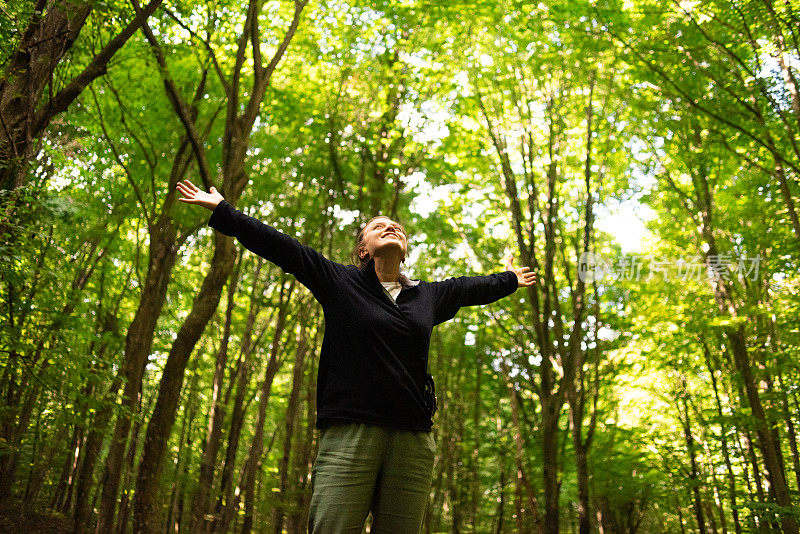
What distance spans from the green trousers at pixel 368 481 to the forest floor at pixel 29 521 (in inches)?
481

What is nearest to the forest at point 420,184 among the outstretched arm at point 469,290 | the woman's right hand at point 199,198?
the woman's right hand at point 199,198

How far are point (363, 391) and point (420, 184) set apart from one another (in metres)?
11.7

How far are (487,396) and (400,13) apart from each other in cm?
1405

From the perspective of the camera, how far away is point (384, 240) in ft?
8.98

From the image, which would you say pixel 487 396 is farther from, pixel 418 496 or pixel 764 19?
pixel 418 496

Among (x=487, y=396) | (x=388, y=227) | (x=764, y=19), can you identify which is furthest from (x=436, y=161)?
(x=487, y=396)

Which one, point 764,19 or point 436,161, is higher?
point 436,161

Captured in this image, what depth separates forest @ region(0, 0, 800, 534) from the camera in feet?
19.6

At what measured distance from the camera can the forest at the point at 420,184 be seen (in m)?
5.98

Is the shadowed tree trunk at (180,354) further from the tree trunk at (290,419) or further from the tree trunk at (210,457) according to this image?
the tree trunk at (290,419)

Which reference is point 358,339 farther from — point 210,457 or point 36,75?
point 210,457

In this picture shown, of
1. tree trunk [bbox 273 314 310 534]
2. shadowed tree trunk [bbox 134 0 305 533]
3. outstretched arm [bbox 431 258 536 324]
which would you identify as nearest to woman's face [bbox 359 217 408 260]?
outstretched arm [bbox 431 258 536 324]

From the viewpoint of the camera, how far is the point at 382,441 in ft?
7.47

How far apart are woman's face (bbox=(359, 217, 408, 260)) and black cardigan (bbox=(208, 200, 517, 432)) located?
18cm
